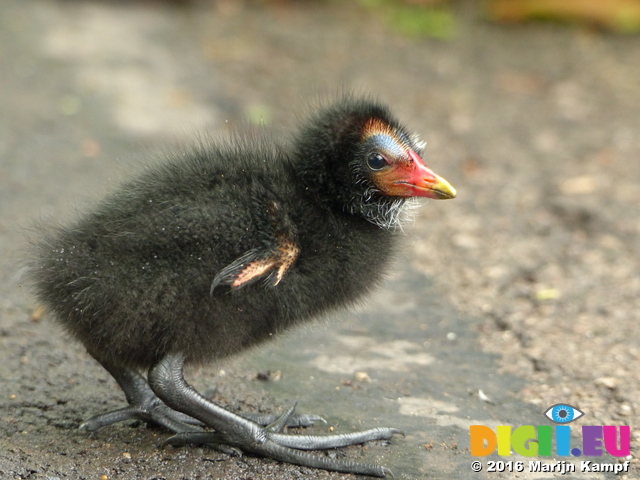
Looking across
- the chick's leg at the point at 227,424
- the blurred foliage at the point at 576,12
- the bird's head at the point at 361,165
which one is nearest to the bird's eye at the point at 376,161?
the bird's head at the point at 361,165

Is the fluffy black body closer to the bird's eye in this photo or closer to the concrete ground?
the bird's eye

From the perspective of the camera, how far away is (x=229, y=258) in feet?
10.4

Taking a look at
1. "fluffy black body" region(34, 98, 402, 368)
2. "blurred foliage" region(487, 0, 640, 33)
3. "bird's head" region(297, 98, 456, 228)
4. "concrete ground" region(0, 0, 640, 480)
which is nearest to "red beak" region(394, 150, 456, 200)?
"bird's head" region(297, 98, 456, 228)

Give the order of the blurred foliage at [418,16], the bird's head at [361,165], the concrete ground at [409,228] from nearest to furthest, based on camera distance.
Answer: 1. the bird's head at [361,165]
2. the concrete ground at [409,228]
3. the blurred foliage at [418,16]

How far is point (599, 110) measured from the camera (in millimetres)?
7812

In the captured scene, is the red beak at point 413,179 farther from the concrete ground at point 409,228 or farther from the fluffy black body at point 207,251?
the concrete ground at point 409,228

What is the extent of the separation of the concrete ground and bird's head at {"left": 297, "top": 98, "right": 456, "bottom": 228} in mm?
484

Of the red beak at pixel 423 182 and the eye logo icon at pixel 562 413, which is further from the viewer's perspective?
the eye logo icon at pixel 562 413

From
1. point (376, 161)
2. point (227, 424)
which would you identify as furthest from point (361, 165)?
point (227, 424)

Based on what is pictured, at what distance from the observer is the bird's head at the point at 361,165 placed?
349 centimetres

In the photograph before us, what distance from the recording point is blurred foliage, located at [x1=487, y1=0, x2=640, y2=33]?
925 cm

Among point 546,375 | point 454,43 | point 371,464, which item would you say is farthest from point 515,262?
point 454,43

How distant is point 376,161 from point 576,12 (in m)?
7.04

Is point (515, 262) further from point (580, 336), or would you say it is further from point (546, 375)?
point (546, 375)
